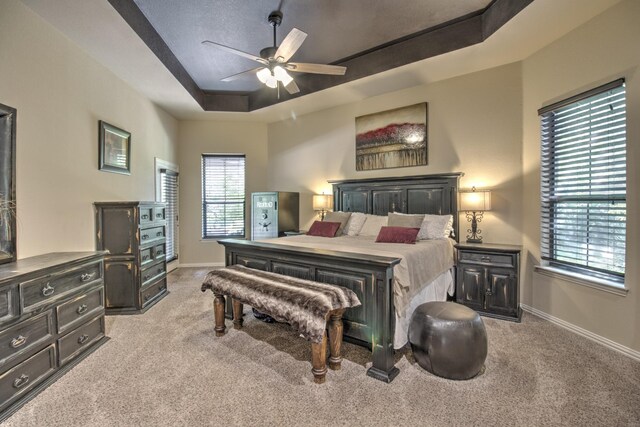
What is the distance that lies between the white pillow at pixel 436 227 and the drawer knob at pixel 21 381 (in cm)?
378

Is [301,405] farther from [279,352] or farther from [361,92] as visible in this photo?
[361,92]

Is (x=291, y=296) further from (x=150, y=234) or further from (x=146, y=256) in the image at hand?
(x=150, y=234)

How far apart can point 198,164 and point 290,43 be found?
4134 millimetres

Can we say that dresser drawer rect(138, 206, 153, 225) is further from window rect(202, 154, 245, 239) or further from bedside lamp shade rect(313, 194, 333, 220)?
bedside lamp shade rect(313, 194, 333, 220)

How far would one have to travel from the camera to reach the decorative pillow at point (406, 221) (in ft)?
12.4

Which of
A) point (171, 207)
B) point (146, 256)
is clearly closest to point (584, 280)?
point (146, 256)

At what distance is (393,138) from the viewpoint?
469 cm

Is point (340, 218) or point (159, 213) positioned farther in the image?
point (340, 218)

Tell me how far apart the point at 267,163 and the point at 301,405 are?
5100 millimetres

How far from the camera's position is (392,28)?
3537 mm

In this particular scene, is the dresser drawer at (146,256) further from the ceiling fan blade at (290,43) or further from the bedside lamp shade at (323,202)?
the ceiling fan blade at (290,43)

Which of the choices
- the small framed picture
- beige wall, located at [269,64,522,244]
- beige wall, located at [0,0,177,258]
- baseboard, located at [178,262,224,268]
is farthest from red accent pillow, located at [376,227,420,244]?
baseboard, located at [178,262,224,268]

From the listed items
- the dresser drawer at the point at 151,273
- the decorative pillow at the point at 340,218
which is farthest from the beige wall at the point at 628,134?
the dresser drawer at the point at 151,273

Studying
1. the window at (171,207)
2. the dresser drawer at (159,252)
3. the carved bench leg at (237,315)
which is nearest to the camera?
the carved bench leg at (237,315)
